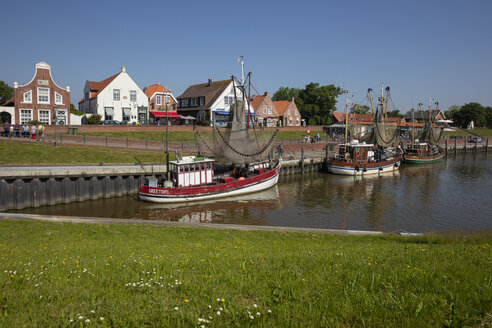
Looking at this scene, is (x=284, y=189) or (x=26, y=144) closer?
(x=26, y=144)

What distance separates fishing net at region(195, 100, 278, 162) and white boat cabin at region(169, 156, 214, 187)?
10.0ft

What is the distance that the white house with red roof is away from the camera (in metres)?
58.9

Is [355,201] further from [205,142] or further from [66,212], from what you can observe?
[66,212]

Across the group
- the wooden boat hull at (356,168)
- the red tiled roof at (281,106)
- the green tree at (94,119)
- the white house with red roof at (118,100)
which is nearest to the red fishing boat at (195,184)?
the wooden boat hull at (356,168)

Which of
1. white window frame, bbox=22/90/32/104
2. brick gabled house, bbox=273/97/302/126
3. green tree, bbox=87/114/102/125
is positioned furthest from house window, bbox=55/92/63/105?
brick gabled house, bbox=273/97/302/126

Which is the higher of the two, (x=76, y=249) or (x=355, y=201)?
(x=76, y=249)

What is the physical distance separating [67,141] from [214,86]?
129 feet

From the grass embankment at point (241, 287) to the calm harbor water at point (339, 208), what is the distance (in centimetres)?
1313

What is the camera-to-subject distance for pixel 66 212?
25391mm

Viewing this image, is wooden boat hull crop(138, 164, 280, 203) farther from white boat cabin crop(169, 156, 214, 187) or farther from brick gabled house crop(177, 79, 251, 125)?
brick gabled house crop(177, 79, 251, 125)

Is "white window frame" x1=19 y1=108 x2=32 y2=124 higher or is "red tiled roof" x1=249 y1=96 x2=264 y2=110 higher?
"red tiled roof" x1=249 y1=96 x2=264 y2=110

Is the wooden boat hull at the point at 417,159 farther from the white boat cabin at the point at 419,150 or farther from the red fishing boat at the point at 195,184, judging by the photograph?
the red fishing boat at the point at 195,184

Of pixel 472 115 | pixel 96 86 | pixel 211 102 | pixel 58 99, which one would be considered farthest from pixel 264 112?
pixel 472 115

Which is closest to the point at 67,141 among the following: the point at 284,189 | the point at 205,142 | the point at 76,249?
the point at 205,142
